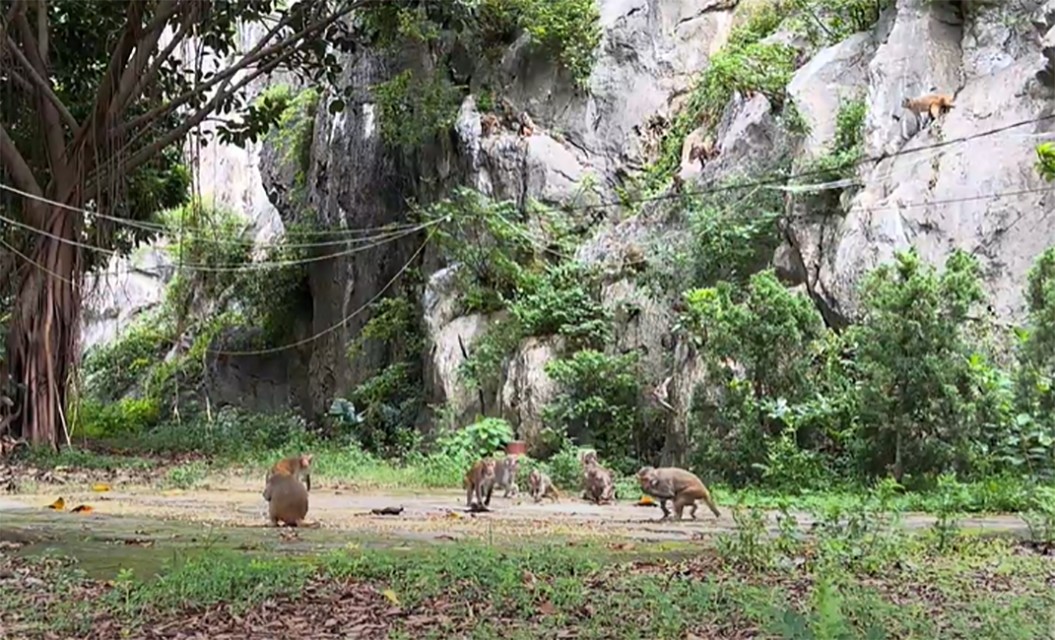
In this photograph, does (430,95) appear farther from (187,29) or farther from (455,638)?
(455,638)

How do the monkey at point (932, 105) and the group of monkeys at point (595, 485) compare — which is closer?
the group of monkeys at point (595, 485)

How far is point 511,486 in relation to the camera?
36.6ft

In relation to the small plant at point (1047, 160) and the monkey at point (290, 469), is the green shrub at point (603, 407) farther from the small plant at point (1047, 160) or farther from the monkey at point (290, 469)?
the monkey at point (290, 469)

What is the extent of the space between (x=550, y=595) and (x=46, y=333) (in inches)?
432

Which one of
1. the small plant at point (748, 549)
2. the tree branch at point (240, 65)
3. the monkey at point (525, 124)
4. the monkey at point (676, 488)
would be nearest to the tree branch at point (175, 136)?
the tree branch at point (240, 65)

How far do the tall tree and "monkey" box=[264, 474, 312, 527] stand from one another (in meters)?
7.37

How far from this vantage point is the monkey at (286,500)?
723 cm

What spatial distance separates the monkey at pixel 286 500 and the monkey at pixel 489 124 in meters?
12.5

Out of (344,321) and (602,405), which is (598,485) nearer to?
(602,405)

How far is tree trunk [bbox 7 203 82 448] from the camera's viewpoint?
1356cm

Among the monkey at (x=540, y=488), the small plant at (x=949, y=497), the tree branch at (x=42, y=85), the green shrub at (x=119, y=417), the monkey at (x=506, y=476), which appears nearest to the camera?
the small plant at (x=949, y=497)

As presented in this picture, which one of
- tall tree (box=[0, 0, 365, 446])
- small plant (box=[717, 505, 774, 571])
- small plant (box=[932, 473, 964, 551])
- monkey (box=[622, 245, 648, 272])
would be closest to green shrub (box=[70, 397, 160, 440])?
tall tree (box=[0, 0, 365, 446])

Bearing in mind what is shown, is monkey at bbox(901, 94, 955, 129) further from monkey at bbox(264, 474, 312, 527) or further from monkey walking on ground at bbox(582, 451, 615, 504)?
monkey at bbox(264, 474, 312, 527)

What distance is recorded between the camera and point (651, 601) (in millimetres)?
4305
